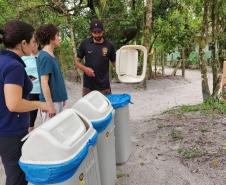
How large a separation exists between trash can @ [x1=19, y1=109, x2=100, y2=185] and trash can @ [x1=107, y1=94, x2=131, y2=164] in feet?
6.08

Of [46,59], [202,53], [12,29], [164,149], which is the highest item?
[12,29]

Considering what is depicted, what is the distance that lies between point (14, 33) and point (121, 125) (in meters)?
2.22

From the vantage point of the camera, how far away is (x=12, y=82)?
8.36 feet

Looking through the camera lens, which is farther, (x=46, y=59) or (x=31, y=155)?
(x=46, y=59)

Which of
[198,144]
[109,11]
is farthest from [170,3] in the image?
[198,144]

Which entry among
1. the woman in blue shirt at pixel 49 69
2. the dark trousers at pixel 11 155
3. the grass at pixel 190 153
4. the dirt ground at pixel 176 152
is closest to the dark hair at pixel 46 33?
the woman in blue shirt at pixel 49 69

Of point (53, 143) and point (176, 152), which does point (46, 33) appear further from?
point (176, 152)

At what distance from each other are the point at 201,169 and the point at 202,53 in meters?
4.21

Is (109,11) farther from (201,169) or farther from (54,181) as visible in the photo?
→ (54,181)

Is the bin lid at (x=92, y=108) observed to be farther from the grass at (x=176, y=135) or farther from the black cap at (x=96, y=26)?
the grass at (x=176, y=135)

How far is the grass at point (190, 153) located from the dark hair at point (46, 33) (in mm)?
2293

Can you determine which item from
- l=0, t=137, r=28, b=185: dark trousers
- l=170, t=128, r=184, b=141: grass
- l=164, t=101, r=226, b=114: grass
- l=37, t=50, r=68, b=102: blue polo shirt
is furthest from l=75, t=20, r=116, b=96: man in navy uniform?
l=164, t=101, r=226, b=114: grass

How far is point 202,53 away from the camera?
316 inches

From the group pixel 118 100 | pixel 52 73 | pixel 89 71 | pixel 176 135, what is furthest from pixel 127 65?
pixel 52 73
